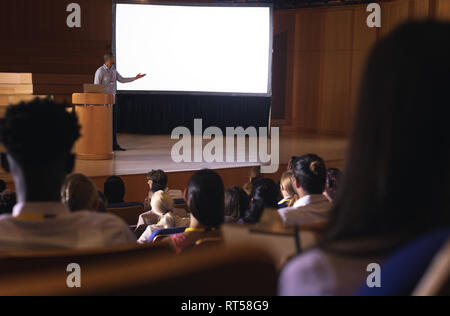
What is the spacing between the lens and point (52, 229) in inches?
61.3

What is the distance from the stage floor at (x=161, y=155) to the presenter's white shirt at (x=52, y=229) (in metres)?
4.02

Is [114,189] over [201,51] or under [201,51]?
under

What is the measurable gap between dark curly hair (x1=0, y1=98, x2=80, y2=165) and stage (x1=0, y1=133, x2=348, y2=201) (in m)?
2.99

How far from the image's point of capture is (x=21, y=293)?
68 centimetres

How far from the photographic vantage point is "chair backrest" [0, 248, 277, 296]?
68cm

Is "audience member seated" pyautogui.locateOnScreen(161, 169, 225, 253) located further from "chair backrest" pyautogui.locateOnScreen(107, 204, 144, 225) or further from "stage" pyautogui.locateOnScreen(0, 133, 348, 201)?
"stage" pyautogui.locateOnScreen(0, 133, 348, 201)

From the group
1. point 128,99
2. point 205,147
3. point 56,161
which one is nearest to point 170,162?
point 205,147

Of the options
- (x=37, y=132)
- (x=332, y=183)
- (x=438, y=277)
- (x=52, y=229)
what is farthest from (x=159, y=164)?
(x=438, y=277)

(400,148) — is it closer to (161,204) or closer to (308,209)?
(308,209)

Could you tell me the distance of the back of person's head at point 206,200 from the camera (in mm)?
2258

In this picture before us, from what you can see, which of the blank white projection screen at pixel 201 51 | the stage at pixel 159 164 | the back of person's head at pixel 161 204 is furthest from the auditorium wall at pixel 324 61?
the back of person's head at pixel 161 204

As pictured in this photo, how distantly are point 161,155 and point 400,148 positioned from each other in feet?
21.8

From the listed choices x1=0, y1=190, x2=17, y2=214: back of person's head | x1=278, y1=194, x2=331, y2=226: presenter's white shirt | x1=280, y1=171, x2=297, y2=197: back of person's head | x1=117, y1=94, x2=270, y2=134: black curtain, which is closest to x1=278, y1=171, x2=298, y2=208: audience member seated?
x1=280, y1=171, x2=297, y2=197: back of person's head

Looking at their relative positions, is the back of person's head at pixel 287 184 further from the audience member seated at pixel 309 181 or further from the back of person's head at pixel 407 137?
the back of person's head at pixel 407 137
